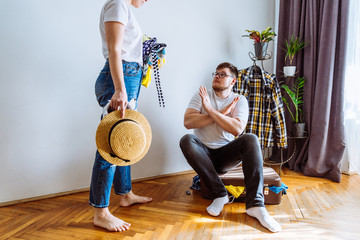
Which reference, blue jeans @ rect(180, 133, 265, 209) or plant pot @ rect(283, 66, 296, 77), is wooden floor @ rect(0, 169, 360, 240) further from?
plant pot @ rect(283, 66, 296, 77)

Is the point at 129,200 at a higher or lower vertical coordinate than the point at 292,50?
lower

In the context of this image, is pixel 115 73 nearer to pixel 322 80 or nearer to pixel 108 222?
pixel 108 222

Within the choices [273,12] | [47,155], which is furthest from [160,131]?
[273,12]

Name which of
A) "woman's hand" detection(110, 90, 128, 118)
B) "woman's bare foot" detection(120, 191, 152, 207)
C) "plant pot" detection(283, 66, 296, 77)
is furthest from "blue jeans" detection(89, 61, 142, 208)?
"plant pot" detection(283, 66, 296, 77)

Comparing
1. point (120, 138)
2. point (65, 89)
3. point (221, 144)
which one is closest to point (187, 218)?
point (221, 144)

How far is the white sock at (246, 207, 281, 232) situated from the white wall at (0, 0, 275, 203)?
3.59ft

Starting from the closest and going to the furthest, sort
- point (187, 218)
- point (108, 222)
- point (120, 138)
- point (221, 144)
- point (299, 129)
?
1. point (120, 138)
2. point (108, 222)
3. point (187, 218)
4. point (221, 144)
5. point (299, 129)

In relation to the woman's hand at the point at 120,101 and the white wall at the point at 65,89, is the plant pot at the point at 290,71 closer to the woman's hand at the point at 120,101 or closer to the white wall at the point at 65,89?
the white wall at the point at 65,89

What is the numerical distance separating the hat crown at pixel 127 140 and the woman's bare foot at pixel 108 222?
0.43 meters

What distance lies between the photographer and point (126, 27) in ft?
4.48

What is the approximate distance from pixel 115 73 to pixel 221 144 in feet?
3.20

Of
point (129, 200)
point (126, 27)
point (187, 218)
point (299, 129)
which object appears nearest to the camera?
point (126, 27)

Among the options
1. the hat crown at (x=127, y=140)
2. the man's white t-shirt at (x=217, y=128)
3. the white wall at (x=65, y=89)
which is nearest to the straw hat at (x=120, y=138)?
the hat crown at (x=127, y=140)

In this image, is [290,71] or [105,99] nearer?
[105,99]
